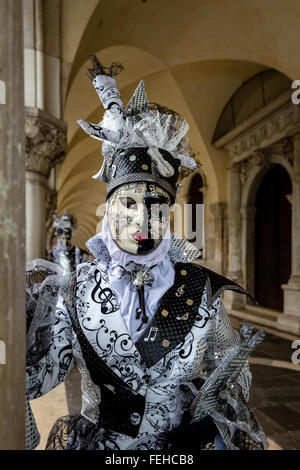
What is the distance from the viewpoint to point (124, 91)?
852cm

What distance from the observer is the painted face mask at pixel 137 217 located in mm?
1109

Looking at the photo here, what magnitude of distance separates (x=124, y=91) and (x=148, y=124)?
8.13 metres

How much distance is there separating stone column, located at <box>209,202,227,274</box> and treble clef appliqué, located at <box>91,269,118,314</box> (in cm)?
931

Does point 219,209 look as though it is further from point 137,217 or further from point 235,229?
point 137,217

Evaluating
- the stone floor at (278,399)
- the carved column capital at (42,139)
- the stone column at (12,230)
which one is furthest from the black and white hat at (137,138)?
the carved column capital at (42,139)

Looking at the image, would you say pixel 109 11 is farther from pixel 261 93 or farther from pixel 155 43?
pixel 261 93

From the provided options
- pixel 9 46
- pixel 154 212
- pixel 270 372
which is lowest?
pixel 270 372

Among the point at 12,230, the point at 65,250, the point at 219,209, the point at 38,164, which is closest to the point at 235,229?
the point at 219,209

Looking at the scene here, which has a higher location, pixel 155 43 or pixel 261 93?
pixel 155 43

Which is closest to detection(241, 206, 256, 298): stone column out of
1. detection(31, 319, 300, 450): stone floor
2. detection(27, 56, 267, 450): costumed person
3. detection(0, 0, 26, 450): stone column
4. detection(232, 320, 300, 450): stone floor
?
detection(232, 320, 300, 450): stone floor

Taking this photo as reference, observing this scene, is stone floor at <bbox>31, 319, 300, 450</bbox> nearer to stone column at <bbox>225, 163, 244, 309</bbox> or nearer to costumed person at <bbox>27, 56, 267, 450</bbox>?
costumed person at <bbox>27, 56, 267, 450</bbox>

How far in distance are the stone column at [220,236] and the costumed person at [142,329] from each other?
9127 millimetres

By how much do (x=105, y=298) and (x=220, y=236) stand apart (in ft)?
30.8

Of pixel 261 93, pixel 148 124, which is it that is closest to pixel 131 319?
pixel 148 124
